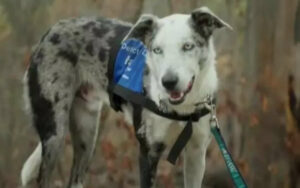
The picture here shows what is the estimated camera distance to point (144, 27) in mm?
5344

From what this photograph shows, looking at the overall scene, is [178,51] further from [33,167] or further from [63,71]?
[33,167]

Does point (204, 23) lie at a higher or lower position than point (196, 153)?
higher

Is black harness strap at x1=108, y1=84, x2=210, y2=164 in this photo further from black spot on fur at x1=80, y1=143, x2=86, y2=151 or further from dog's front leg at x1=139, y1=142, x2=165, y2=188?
black spot on fur at x1=80, y1=143, x2=86, y2=151

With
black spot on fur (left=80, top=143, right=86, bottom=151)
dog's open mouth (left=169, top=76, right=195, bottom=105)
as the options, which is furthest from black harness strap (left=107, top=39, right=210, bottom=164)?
black spot on fur (left=80, top=143, right=86, bottom=151)

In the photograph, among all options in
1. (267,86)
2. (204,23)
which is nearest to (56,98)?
(204,23)

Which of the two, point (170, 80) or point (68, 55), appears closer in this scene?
point (170, 80)

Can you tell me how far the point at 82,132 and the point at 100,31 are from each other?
85cm

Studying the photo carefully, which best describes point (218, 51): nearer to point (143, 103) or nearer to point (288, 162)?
point (288, 162)

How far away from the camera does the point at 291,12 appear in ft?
23.2

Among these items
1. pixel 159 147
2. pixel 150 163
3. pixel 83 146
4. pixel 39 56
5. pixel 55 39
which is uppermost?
pixel 55 39

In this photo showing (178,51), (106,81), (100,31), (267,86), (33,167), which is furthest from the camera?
(267,86)

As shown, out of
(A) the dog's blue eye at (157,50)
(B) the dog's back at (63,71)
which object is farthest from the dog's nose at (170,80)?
(B) the dog's back at (63,71)

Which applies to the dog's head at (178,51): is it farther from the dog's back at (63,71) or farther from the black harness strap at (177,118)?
the dog's back at (63,71)

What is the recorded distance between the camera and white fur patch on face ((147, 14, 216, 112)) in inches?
195
